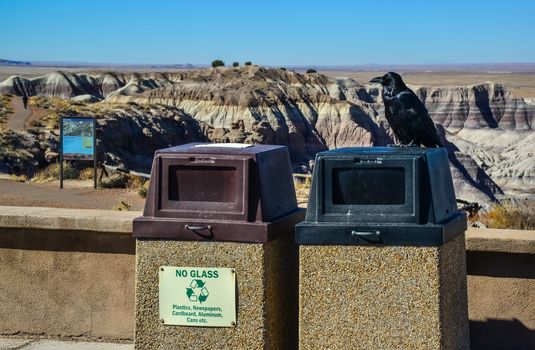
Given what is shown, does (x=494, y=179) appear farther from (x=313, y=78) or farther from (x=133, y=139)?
(x=133, y=139)

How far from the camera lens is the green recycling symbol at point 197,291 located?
5113 millimetres

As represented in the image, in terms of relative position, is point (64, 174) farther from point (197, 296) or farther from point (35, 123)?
point (35, 123)

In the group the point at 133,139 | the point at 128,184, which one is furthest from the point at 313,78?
the point at 128,184

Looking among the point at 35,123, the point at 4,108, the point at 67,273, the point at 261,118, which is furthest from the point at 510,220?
the point at 261,118

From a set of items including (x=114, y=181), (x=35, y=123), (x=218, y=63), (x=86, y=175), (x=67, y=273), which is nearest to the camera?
(x=67, y=273)

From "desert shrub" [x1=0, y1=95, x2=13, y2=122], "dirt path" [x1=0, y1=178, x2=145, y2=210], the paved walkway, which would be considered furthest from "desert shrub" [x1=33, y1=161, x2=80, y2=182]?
"desert shrub" [x1=0, y1=95, x2=13, y2=122]

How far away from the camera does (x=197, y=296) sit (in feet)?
16.8

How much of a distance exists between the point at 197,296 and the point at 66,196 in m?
15.3

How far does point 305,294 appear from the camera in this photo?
485 cm

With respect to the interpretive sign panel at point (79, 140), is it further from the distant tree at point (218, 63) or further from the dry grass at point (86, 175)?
the distant tree at point (218, 63)

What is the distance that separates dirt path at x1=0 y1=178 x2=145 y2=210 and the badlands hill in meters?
18.9

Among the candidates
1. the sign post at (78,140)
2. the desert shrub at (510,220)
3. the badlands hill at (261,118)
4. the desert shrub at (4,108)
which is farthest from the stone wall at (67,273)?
the desert shrub at (4,108)

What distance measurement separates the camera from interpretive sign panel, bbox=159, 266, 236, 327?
16.6 feet

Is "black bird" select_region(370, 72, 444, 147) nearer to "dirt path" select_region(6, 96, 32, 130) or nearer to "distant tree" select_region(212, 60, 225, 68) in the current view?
"dirt path" select_region(6, 96, 32, 130)
